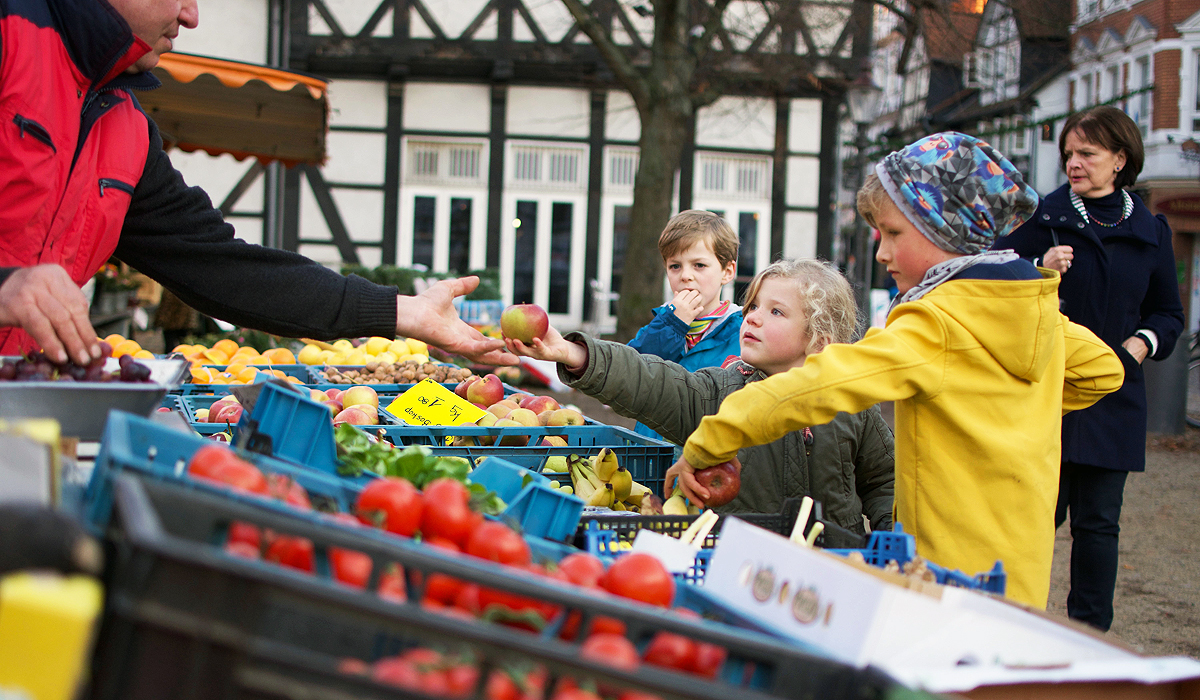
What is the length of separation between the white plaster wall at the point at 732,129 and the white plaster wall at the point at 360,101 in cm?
563

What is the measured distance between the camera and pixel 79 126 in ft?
7.67

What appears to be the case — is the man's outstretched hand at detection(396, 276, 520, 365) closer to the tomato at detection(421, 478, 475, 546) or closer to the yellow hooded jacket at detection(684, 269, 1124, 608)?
the yellow hooded jacket at detection(684, 269, 1124, 608)

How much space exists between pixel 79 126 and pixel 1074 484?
369 centimetres

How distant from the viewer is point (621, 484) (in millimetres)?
2646

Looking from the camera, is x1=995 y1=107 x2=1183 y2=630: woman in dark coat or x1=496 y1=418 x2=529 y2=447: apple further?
x1=995 y1=107 x2=1183 y2=630: woman in dark coat

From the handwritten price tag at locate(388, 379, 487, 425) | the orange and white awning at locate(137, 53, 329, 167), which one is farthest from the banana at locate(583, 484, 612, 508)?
the orange and white awning at locate(137, 53, 329, 167)

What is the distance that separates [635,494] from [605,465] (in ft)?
0.50

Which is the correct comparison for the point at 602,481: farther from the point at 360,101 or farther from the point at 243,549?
the point at 360,101

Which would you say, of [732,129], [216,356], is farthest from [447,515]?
[732,129]

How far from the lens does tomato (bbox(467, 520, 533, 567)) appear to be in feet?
4.15

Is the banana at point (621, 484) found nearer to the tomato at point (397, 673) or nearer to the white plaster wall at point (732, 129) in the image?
the tomato at point (397, 673)

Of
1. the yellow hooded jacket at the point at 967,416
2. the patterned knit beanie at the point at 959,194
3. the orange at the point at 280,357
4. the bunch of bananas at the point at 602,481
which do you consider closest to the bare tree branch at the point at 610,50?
the orange at the point at 280,357

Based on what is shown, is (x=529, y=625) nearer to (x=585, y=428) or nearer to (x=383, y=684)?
(x=383, y=684)

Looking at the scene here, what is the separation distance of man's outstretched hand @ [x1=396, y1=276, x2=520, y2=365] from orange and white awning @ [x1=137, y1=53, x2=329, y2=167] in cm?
481
